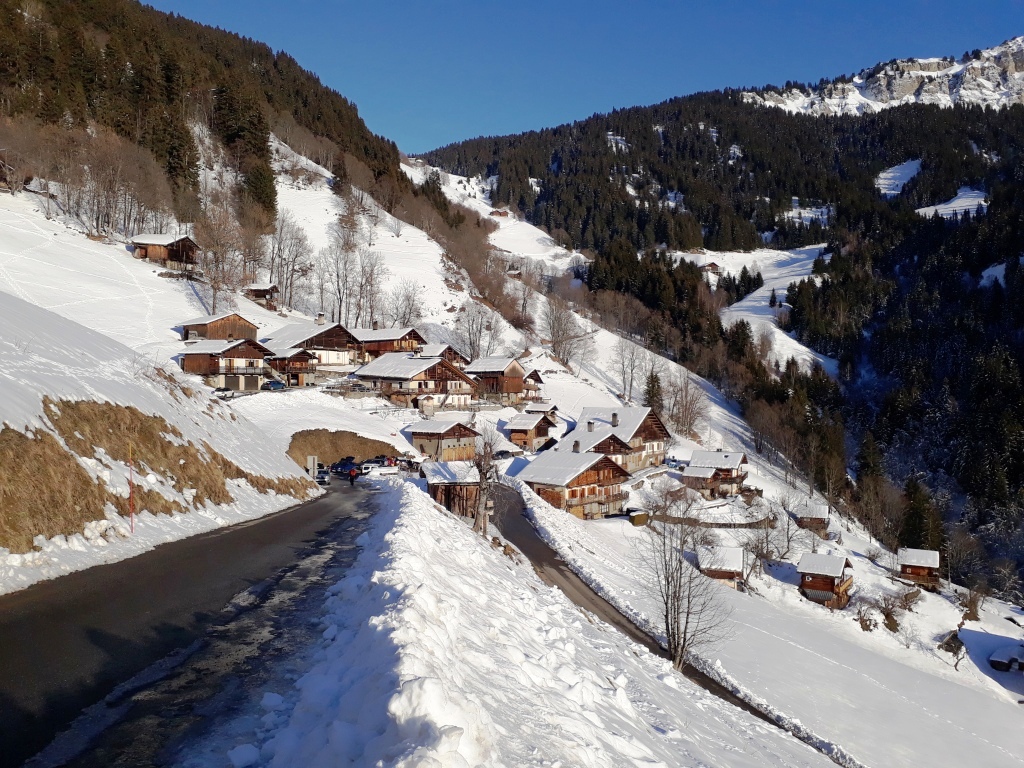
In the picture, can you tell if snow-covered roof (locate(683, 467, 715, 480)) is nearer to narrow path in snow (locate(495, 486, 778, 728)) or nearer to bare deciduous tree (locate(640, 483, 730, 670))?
bare deciduous tree (locate(640, 483, 730, 670))

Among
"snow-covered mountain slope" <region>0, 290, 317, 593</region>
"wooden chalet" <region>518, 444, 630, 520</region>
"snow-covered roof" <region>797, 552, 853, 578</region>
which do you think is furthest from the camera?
"wooden chalet" <region>518, 444, 630, 520</region>

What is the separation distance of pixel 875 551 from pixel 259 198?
8730cm

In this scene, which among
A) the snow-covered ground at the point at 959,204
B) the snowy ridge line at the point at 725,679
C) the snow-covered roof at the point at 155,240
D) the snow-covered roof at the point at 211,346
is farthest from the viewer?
the snow-covered ground at the point at 959,204

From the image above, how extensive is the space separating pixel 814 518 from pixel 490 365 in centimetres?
3606

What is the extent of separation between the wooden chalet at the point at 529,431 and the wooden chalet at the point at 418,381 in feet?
20.9

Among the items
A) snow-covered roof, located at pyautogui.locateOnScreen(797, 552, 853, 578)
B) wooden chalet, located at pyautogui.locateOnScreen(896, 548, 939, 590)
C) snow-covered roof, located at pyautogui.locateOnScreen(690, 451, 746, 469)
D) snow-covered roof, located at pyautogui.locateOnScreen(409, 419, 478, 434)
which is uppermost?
snow-covered roof, located at pyautogui.locateOnScreen(409, 419, 478, 434)

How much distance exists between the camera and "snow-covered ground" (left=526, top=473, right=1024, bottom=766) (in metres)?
21.8

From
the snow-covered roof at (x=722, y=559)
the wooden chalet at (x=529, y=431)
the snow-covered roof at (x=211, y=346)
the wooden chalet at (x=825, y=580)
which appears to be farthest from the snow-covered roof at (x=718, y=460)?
the snow-covered roof at (x=211, y=346)

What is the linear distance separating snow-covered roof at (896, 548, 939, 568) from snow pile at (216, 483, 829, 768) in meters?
41.4

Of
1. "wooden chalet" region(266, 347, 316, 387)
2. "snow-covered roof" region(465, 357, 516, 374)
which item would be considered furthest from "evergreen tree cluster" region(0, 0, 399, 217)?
"snow-covered roof" region(465, 357, 516, 374)

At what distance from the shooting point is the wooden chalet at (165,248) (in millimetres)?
69188

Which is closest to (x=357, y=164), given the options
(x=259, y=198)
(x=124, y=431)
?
(x=259, y=198)

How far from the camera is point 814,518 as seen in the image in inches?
2060

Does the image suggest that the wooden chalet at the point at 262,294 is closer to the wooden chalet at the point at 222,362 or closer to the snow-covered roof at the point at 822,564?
the wooden chalet at the point at 222,362
